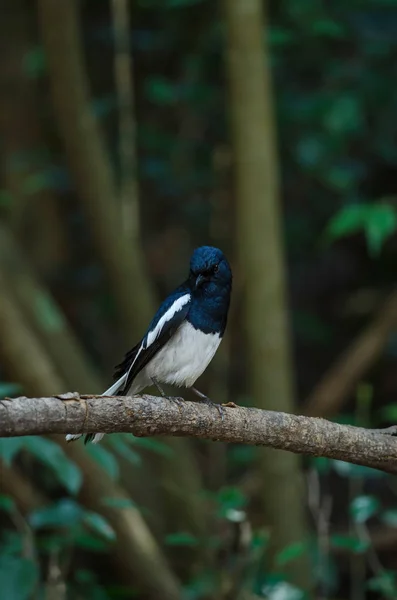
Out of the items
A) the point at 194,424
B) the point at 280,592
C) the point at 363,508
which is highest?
the point at 194,424

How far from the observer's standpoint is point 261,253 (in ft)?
14.8

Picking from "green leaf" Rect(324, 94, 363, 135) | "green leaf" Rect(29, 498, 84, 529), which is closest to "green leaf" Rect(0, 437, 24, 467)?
"green leaf" Rect(29, 498, 84, 529)

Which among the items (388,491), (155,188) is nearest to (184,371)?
(155,188)

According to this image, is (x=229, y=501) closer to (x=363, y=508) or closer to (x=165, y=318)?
(x=363, y=508)

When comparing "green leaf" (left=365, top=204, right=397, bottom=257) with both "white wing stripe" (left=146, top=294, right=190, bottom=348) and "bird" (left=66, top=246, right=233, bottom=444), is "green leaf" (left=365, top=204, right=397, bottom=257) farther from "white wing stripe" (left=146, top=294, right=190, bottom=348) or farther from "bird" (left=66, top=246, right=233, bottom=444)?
"white wing stripe" (left=146, top=294, right=190, bottom=348)

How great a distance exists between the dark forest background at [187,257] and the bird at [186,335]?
31 cm

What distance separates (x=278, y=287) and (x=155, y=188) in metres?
2.37

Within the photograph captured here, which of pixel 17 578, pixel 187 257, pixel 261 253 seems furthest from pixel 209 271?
pixel 187 257

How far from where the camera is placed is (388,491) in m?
6.96

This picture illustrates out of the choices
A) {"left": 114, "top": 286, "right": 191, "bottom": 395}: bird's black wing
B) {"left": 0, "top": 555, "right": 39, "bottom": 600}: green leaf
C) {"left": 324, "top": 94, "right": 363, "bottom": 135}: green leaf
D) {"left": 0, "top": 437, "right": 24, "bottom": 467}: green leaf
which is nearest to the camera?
{"left": 0, "top": 437, "right": 24, "bottom": 467}: green leaf

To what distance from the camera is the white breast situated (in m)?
3.56

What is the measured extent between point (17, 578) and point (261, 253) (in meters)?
1.94

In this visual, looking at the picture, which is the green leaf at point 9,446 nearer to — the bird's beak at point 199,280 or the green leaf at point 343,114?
the bird's beak at point 199,280

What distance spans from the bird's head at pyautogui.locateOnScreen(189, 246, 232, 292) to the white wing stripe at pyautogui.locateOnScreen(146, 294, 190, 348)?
0.09m
